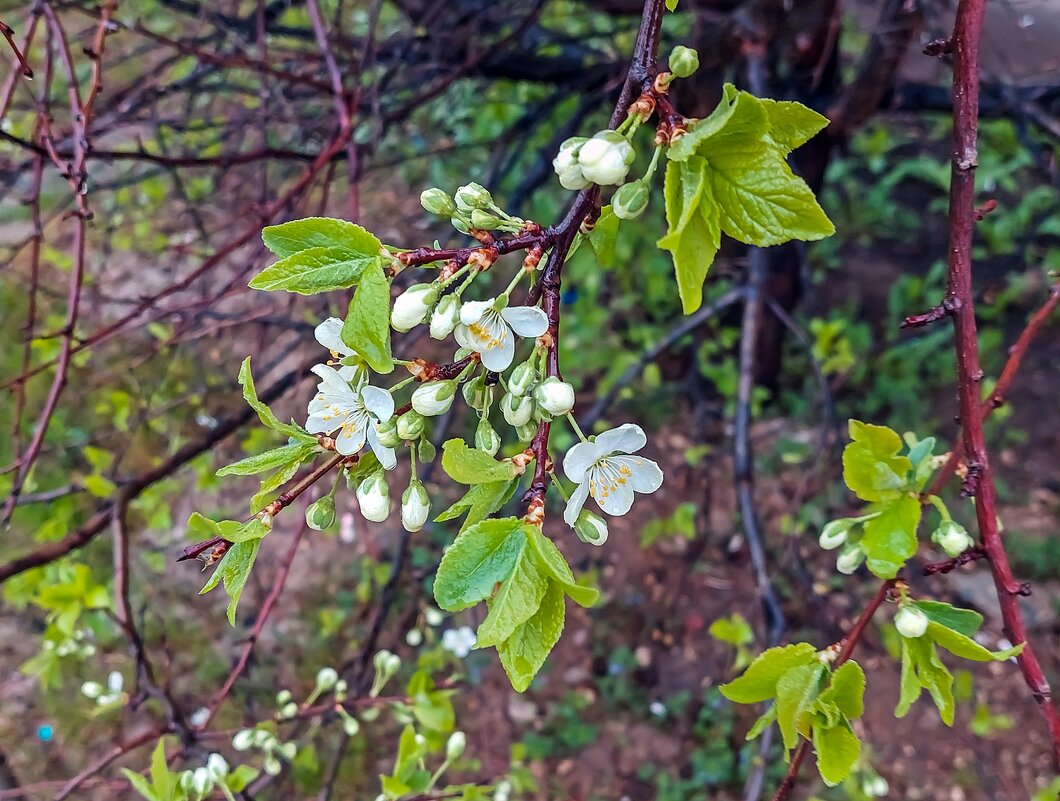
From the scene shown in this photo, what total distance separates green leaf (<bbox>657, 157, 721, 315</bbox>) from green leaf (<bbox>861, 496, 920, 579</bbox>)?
0.38 meters

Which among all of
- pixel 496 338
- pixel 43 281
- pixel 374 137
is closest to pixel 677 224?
pixel 496 338

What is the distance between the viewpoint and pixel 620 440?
2.64 ft

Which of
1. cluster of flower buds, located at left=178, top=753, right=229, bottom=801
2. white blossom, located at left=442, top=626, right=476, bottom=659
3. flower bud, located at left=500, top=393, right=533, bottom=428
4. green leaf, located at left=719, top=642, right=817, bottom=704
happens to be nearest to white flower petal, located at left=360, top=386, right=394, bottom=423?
flower bud, located at left=500, top=393, right=533, bottom=428

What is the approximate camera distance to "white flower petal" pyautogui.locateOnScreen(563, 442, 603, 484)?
0.79 metres

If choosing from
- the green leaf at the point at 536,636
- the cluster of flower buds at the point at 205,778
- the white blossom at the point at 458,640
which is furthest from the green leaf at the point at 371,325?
the white blossom at the point at 458,640

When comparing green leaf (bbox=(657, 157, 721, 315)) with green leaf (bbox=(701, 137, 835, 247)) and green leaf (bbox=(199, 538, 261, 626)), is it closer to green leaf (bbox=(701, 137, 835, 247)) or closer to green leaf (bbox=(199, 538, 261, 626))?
green leaf (bbox=(701, 137, 835, 247))

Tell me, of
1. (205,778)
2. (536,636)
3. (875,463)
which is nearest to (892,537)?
(875,463)

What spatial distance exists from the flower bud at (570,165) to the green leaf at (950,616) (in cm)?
55

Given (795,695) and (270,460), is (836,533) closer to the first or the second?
(795,695)

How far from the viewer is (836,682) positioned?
30.4 inches

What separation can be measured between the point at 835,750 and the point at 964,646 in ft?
0.55

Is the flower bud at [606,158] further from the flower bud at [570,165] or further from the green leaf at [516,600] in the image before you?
the green leaf at [516,600]

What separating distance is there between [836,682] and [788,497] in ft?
8.20

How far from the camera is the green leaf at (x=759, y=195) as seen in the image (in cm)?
59
